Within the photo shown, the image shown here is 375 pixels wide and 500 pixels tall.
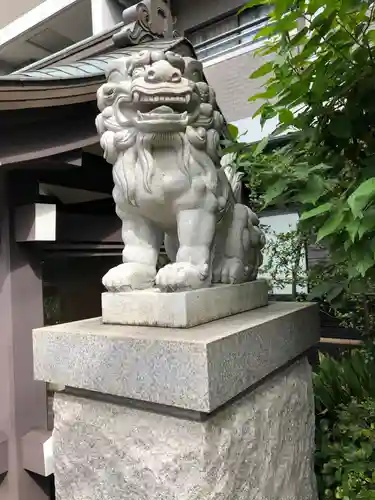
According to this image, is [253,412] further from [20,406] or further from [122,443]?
[20,406]

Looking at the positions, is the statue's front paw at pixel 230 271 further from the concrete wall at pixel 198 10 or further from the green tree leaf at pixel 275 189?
the concrete wall at pixel 198 10

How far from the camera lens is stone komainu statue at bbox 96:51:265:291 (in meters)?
1.29

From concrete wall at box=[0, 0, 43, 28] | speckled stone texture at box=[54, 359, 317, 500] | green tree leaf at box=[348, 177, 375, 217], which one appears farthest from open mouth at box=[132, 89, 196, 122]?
concrete wall at box=[0, 0, 43, 28]

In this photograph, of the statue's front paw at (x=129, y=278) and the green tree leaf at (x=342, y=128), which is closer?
the statue's front paw at (x=129, y=278)

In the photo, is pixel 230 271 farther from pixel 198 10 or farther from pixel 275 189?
pixel 198 10

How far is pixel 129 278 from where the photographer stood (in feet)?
4.51

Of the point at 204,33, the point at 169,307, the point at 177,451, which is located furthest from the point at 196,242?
the point at 204,33

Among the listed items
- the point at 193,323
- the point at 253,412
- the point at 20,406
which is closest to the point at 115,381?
the point at 193,323

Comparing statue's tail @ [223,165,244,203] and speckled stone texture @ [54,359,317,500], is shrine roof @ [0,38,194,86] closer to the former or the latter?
statue's tail @ [223,165,244,203]

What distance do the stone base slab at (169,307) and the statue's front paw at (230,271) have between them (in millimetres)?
50

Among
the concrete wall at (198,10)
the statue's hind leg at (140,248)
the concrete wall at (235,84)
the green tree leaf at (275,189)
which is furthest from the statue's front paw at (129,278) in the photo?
the concrete wall at (198,10)

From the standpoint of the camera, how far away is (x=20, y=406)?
2080mm

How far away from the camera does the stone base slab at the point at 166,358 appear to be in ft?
3.46

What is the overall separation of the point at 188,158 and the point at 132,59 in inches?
14.5
